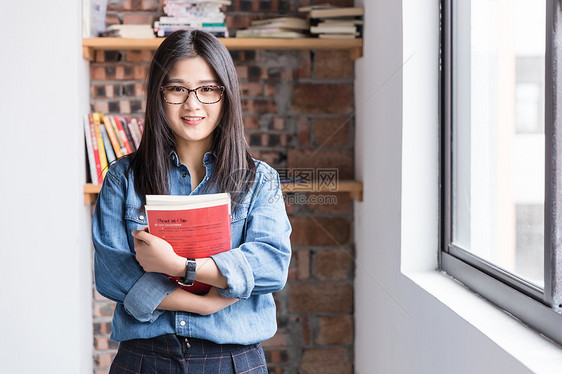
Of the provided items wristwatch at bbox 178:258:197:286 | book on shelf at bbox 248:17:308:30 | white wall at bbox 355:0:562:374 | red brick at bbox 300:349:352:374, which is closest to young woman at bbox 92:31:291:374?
wristwatch at bbox 178:258:197:286

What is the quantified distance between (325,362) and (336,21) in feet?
4.39

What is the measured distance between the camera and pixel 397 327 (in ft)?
5.66

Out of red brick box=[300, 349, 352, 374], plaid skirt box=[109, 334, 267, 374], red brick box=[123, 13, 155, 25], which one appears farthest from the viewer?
red brick box=[300, 349, 352, 374]

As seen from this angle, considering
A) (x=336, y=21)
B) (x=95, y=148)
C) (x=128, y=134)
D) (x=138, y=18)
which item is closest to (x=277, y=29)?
(x=336, y=21)

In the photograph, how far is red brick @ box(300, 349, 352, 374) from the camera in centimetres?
239

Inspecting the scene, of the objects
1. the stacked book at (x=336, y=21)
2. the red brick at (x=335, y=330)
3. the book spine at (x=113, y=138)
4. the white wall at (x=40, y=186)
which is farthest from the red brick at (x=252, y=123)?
the red brick at (x=335, y=330)

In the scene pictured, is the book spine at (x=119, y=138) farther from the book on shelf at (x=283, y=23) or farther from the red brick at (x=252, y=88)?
the book on shelf at (x=283, y=23)

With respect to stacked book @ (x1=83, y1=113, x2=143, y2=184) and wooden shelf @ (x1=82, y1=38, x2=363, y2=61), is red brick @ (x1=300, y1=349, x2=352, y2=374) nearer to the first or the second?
stacked book @ (x1=83, y1=113, x2=143, y2=184)

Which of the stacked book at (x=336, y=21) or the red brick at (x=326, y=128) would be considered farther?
the red brick at (x=326, y=128)

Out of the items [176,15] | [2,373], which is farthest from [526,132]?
[2,373]

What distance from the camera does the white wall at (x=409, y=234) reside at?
1.16 m

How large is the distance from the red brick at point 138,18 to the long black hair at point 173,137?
1.02m

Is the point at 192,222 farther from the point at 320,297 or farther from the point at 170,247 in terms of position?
the point at 320,297

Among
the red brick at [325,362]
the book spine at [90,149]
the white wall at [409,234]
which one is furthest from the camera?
the red brick at [325,362]
